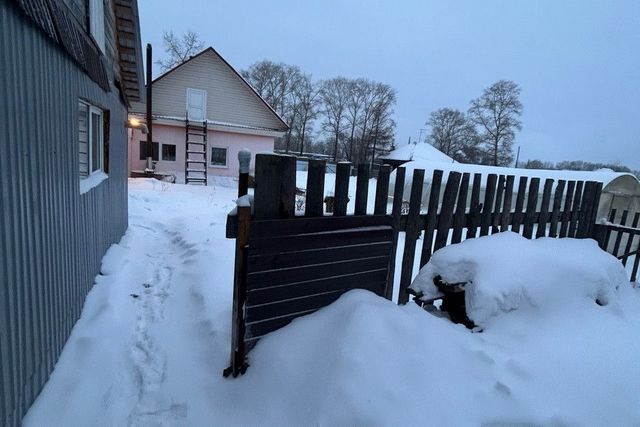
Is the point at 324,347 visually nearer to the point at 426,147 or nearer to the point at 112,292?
the point at 112,292

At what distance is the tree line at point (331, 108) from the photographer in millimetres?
44688

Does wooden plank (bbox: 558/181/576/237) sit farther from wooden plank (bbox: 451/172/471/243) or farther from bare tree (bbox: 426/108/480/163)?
bare tree (bbox: 426/108/480/163)

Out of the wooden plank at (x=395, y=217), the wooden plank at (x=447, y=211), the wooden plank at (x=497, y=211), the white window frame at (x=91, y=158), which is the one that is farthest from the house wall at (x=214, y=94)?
the wooden plank at (x=395, y=217)

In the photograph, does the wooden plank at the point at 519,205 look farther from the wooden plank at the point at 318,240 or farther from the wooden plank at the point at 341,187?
the wooden plank at the point at 341,187

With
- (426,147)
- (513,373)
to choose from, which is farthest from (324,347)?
(426,147)

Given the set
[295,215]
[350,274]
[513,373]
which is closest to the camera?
[513,373]

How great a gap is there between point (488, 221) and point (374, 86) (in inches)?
1958

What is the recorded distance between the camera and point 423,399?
169 centimetres

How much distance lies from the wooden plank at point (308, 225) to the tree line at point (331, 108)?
137ft

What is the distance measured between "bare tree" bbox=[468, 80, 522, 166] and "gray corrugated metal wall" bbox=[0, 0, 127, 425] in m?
48.6

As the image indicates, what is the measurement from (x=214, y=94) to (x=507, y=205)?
16626mm

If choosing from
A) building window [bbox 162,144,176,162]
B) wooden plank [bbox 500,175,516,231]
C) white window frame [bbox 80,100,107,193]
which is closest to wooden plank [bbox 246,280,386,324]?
wooden plank [bbox 500,175,516,231]

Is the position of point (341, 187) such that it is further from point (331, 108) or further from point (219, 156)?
point (331, 108)

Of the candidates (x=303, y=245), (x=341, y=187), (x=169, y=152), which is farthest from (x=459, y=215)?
(x=169, y=152)
